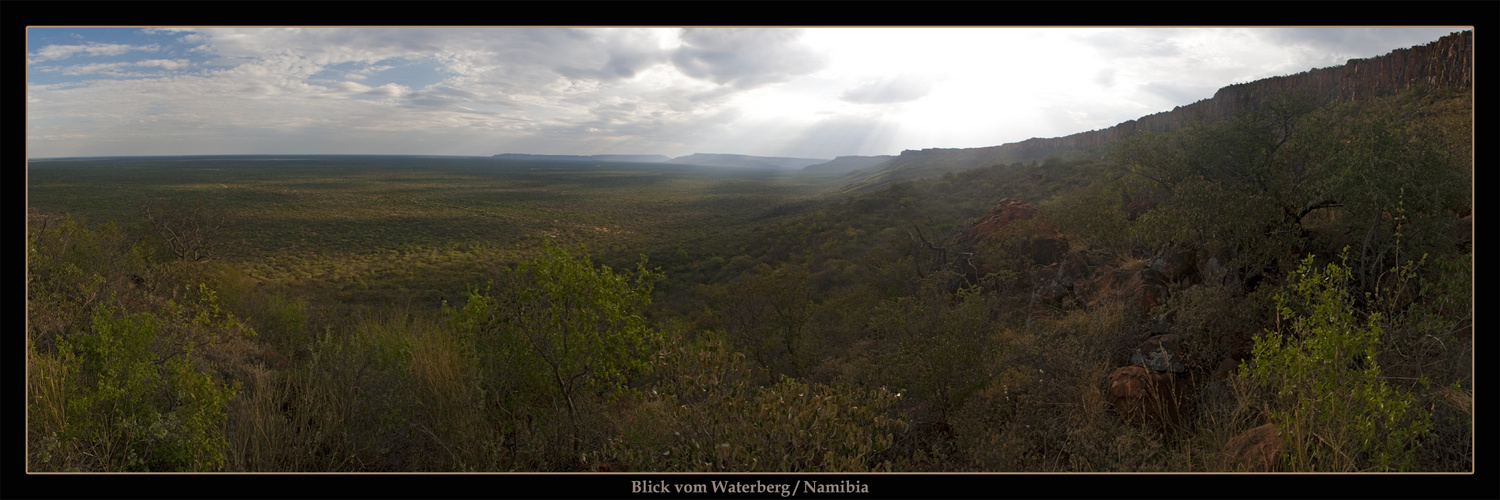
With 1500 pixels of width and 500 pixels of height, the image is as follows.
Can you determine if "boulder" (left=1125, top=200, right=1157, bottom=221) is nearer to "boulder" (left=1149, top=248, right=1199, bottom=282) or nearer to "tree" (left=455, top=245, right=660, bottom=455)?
"boulder" (left=1149, top=248, right=1199, bottom=282)

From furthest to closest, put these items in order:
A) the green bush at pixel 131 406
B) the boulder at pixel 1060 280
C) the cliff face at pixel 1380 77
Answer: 1. the cliff face at pixel 1380 77
2. the boulder at pixel 1060 280
3. the green bush at pixel 131 406

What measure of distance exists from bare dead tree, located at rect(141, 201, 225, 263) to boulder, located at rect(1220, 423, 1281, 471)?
2532 centimetres

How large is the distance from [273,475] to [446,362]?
191 cm

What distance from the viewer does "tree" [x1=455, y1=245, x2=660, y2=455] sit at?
430cm

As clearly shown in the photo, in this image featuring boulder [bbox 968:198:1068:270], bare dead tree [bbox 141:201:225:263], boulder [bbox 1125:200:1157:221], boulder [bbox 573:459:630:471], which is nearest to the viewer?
boulder [bbox 573:459:630:471]

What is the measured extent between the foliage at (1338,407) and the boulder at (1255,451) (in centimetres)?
8

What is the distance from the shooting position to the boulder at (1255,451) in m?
3.32

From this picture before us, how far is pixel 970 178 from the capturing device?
1586 inches

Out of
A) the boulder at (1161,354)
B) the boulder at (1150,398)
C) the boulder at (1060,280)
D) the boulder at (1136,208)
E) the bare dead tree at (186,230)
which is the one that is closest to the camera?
the boulder at (1150,398)

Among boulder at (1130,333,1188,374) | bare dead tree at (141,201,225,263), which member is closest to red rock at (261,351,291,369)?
boulder at (1130,333,1188,374)

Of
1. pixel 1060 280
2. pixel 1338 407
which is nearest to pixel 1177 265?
pixel 1060 280

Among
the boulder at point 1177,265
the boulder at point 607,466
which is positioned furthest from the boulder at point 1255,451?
the boulder at point 1177,265

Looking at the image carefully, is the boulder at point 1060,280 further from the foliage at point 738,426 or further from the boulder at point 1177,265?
the foliage at point 738,426
